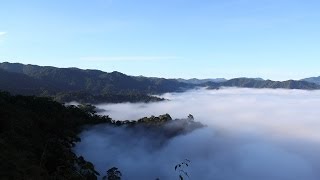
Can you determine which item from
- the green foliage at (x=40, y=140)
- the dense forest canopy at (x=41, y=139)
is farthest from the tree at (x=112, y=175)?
the green foliage at (x=40, y=140)

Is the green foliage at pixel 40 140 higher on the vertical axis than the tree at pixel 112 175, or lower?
lower

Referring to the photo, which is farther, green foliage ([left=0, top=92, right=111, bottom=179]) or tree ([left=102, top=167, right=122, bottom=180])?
green foliage ([left=0, top=92, right=111, bottom=179])

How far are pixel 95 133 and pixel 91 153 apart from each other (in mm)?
8310

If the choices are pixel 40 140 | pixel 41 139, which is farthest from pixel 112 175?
pixel 41 139

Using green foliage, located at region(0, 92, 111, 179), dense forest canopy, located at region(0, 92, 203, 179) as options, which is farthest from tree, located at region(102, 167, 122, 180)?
green foliage, located at region(0, 92, 111, 179)

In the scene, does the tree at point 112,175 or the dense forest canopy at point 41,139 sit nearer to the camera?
the tree at point 112,175

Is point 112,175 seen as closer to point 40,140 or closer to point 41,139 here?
point 40,140

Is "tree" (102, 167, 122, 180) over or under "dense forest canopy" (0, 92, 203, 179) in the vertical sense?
over

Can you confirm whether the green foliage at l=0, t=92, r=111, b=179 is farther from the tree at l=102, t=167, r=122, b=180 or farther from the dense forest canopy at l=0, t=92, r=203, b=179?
the tree at l=102, t=167, r=122, b=180

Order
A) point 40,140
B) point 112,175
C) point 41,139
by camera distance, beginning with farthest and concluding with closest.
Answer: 1. point 41,139
2. point 40,140
3. point 112,175

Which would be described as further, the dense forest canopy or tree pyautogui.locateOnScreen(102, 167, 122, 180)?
the dense forest canopy

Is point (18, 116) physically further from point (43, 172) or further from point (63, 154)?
point (43, 172)

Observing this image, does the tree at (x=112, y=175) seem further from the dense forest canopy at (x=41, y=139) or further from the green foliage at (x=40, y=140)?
the green foliage at (x=40, y=140)

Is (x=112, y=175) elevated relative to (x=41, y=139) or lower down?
elevated
